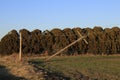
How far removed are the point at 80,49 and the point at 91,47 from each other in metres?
1.62

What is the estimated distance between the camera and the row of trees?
51844mm

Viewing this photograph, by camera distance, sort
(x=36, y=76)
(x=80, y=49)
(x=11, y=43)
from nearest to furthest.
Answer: (x=36, y=76) < (x=11, y=43) < (x=80, y=49)

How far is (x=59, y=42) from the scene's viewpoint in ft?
177

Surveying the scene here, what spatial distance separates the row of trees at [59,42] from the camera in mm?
51844

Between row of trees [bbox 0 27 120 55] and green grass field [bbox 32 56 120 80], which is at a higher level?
row of trees [bbox 0 27 120 55]

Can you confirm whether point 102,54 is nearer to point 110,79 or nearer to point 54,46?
point 54,46

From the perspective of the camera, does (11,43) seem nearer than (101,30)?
Yes

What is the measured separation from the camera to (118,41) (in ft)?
181

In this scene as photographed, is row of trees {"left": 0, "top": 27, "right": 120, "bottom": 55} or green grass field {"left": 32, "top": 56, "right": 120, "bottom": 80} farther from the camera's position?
row of trees {"left": 0, "top": 27, "right": 120, "bottom": 55}

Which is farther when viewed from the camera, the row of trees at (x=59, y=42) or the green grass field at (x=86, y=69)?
the row of trees at (x=59, y=42)

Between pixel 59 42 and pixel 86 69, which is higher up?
pixel 59 42

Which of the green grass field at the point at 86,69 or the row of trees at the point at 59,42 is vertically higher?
the row of trees at the point at 59,42

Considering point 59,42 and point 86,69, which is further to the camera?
point 59,42

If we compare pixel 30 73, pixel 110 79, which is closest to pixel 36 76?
pixel 30 73
